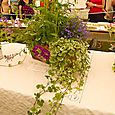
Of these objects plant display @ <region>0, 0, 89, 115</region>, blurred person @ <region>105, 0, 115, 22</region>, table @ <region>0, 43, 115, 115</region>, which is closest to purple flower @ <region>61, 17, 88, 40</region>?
plant display @ <region>0, 0, 89, 115</region>

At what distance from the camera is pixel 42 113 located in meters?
0.76

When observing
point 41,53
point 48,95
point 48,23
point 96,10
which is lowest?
point 48,95

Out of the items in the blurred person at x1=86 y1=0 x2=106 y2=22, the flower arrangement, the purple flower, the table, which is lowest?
the table

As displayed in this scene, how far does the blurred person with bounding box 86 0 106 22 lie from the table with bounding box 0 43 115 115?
2.03 meters

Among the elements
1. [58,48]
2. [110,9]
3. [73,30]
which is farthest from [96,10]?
[58,48]

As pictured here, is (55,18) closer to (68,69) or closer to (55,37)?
(55,37)

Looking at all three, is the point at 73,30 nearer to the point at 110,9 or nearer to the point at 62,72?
the point at 62,72

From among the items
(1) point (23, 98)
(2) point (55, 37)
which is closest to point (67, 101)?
(1) point (23, 98)

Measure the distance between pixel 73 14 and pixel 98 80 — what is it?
30 cm

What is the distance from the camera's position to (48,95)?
2.49ft

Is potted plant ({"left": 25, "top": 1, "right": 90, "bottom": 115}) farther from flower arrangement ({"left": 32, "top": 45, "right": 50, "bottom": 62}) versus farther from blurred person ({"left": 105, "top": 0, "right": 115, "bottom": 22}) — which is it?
blurred person ({"left": 105, "top": 0, "right": 115, "bottom": 22})

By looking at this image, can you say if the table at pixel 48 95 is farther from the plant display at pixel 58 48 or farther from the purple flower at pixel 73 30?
the purple flower at pixel 73 30

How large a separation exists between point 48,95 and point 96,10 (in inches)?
98.8

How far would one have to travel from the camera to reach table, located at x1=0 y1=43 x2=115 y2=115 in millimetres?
712
